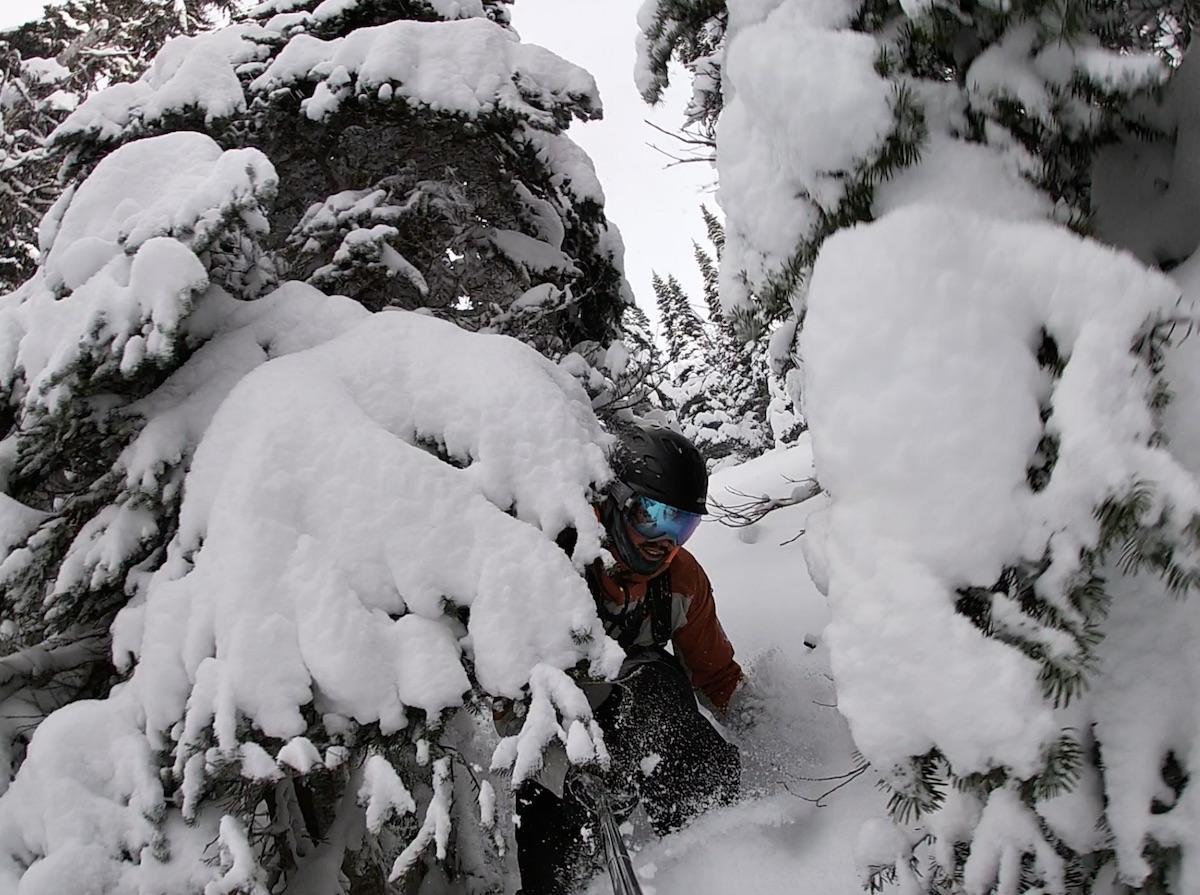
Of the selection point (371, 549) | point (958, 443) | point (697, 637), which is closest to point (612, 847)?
point (371, 549)

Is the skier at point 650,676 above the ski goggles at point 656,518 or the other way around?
the other way around

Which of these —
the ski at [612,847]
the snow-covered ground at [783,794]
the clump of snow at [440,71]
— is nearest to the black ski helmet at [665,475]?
the snow-covered ground at [783,794]

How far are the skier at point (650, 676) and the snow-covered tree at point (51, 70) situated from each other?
609 cm

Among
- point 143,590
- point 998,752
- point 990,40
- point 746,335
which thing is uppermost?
point 990,40

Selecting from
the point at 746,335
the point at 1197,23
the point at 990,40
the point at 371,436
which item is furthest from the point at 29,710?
the point at 1197,23

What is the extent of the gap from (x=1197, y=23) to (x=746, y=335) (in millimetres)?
1404

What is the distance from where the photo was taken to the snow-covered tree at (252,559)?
93.3 inches

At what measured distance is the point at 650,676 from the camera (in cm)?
390

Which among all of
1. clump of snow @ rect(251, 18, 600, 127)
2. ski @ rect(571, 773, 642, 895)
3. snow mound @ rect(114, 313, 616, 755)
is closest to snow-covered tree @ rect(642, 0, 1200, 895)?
ski @ rect(571, 773, 642, 895)

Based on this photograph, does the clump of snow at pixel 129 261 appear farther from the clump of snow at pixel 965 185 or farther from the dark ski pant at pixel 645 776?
the dark ski pant at pixel 645 776

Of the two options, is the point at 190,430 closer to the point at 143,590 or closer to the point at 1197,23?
the point at 143,590

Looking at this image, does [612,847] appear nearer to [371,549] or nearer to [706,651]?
[371,549]

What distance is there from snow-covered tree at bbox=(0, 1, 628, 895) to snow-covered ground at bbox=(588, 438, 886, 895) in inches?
47.4

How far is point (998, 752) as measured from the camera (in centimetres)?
142
